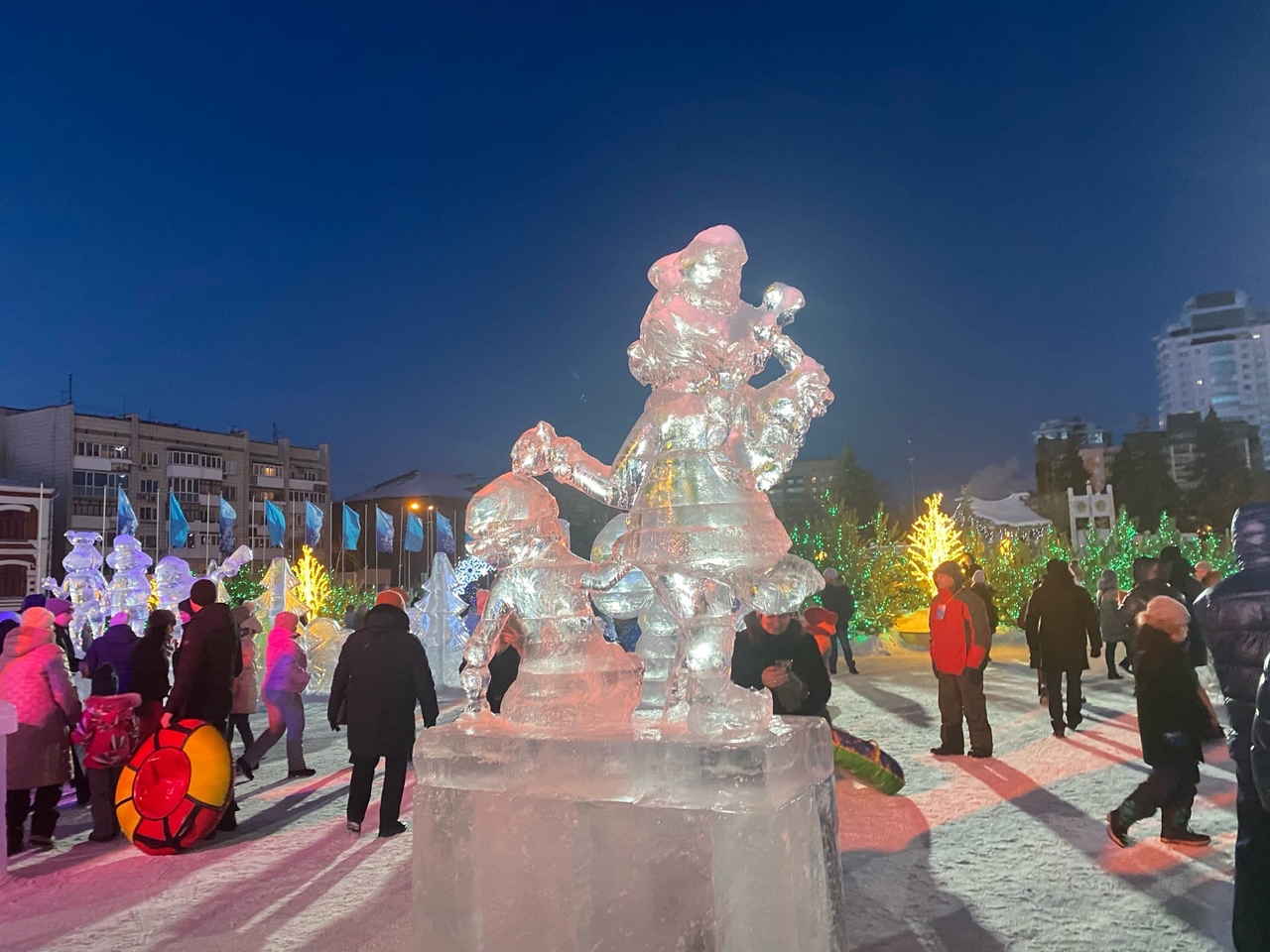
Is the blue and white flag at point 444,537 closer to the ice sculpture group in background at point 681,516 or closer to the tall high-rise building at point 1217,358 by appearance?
the ice sculpture group in background at point 681,516

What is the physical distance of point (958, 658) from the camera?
7488mm

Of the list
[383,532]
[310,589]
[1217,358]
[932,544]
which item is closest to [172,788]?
[310,589]

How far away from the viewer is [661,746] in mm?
2693

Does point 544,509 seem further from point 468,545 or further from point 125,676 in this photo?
point 125,676

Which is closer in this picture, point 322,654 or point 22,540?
point 322,654

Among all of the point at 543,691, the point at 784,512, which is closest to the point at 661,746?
the point at 543,691

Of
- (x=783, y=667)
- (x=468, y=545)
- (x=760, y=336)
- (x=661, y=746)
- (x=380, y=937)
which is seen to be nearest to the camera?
(x=661, y=746)

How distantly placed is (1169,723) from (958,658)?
269 centimetres

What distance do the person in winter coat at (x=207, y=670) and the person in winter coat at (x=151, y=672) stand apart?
0.63 feet

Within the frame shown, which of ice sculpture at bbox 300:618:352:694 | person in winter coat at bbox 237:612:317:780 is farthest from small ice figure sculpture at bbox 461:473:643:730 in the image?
ice sculpture at bbox 300:618:352:694

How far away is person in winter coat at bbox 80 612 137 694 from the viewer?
6.84 metres

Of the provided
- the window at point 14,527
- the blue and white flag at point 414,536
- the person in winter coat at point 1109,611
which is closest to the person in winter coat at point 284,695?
the person in winter coat at point 1109,611

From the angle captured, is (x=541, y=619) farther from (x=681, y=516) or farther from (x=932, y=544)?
(x=932, y=544)

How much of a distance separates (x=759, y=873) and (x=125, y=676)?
632 centimetres
